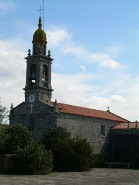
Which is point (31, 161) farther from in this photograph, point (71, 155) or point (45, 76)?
point (45, 76)

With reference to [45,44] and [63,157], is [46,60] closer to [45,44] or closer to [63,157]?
[45,44]

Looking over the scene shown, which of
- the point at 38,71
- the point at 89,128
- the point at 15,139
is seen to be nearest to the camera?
the point at 15,139

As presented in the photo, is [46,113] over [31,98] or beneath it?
beneath

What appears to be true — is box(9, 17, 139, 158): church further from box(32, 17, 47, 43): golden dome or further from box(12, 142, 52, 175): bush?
box(12, 142, 52, 175): bush

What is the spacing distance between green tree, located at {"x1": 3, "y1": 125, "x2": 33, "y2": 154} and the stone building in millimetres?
10263

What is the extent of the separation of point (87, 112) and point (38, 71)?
8629 millimetres

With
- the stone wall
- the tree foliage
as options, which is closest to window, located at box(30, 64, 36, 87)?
the stone wall

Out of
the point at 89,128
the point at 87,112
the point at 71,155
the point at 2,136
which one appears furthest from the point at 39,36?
the point at 71,155

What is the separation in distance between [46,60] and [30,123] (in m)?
8.16

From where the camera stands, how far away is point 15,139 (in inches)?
1161

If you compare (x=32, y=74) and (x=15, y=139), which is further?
(x=32, y=74)

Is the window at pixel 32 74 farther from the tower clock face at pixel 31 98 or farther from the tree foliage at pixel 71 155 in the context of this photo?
the tree foliage at pixel 71 155

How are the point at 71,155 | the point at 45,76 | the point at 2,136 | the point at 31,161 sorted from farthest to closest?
the point at 45,76 → the point at 71,155 → the point at 2,136 → the point at 31,161

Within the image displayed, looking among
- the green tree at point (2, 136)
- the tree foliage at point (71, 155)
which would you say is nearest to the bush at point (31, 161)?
the green tree at point (2, 136)
